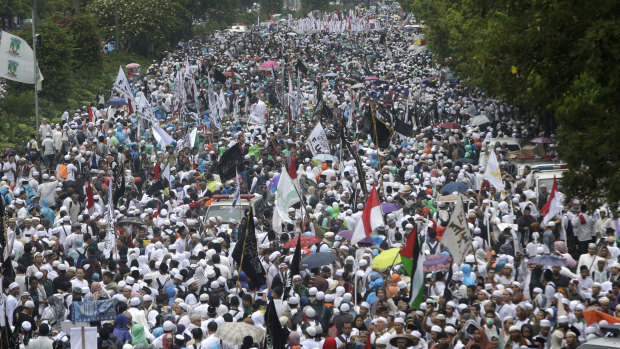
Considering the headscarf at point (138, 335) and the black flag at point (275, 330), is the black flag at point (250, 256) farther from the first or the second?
the black flag at point (275, 330)

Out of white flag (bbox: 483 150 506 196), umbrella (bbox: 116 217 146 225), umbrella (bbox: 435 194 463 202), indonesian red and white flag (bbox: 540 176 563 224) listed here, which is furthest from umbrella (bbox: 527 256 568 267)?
umbrella (bbox: 116 217 146 225)

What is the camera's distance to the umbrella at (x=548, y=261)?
13938 mm

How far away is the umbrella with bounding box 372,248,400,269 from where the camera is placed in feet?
48.1

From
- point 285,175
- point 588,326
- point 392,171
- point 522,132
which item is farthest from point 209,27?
point 588,326

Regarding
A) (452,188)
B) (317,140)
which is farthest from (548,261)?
(317,140)

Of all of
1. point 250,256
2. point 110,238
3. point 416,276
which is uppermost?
point 416,276

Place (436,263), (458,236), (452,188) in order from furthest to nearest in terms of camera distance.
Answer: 1. (452,188)
2. (436,263)
3. (458,236)

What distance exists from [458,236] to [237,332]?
145 inches

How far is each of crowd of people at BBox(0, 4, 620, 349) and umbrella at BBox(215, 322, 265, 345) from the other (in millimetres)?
46

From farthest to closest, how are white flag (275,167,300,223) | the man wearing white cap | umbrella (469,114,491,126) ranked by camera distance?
umbrella (469,114,491,126) → white flag (275,167,300,223) → the man wearing white cap

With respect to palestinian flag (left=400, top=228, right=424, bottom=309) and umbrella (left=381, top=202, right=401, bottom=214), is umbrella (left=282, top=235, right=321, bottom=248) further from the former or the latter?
palestinian flag (left=400, top=228, right=424, bottom=309)

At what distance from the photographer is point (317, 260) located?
14883 mm

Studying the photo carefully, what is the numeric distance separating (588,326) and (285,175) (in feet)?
20.5

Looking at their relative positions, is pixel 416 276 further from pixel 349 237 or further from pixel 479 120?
pixel 479 120
